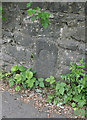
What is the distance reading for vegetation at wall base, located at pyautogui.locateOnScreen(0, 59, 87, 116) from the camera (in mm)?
2303

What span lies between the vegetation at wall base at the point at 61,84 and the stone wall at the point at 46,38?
0.40 ft

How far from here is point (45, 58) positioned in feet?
8.43

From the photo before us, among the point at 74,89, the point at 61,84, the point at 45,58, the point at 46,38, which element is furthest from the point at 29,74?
the point at 74,89

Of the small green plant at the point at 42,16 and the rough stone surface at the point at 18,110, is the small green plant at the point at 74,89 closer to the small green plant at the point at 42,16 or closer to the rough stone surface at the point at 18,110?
the rough stone surface at the point at 18,110

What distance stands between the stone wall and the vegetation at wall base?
121 mm

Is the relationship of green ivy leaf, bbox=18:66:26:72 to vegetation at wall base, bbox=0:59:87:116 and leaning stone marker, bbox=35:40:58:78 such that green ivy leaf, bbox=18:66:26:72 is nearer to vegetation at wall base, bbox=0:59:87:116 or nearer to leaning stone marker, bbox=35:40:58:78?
vegetation at wall base, bbox=0:59:87:116

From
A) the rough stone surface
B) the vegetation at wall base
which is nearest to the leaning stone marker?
the vegetation at wall base

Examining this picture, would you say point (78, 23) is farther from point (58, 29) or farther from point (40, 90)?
point (40, 90)

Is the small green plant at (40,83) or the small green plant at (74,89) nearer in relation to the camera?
the small green plant at (74,89)

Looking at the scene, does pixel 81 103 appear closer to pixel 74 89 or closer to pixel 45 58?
pixel 74 89

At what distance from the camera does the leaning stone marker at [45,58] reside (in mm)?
2482

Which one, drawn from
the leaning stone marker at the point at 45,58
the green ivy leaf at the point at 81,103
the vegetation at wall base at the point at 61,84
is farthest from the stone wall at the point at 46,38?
the green ivy leaf at the point at 81,103

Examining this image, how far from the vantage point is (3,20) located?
107 inches

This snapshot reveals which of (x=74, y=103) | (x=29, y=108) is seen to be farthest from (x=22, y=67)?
(x=74, y=103)
